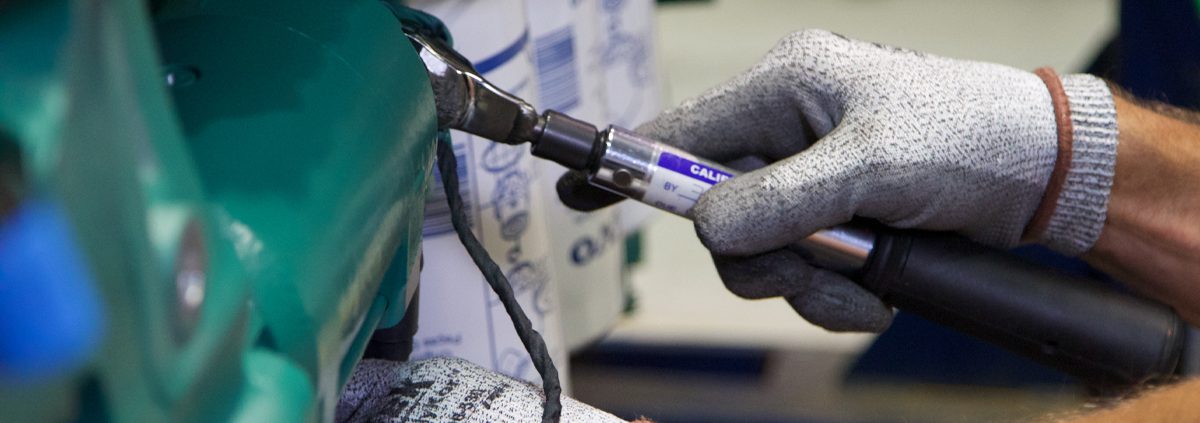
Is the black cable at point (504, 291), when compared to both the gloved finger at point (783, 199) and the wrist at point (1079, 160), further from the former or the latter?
the wrist at point (1079, 160)

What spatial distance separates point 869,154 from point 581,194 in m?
0.15

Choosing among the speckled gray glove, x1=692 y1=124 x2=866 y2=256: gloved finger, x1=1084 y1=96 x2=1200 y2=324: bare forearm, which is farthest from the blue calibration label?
x1=1084 y1=96 x2=1200 y2=324: bare forearm

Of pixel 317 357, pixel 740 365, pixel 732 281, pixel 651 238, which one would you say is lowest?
pixel 651 238

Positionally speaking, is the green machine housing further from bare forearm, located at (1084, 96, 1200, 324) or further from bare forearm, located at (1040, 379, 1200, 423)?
bare forearm, located at (1084, 96, 1200, 324)

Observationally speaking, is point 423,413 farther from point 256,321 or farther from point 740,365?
point 740,365

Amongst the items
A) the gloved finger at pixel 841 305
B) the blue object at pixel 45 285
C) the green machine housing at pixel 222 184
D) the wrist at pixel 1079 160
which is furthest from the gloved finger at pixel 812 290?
the blue object at pixel 45 285

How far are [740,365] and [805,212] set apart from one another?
0.65 metres

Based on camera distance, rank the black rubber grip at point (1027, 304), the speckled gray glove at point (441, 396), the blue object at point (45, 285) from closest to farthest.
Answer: the blue object at point (45, 285), the speckled gray glove at point (441, 396), the black rubber grip at point (1027, 304)

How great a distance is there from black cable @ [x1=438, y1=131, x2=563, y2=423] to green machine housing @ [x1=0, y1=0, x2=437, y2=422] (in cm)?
5

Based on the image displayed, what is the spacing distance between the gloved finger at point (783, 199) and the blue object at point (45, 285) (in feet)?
1.09

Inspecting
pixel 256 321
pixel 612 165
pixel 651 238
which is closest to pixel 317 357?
pixel 256 321

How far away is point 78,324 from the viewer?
0.60 ft

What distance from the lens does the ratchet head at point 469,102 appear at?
1.39ft

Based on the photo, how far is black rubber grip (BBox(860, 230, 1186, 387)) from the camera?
0.51 metres
